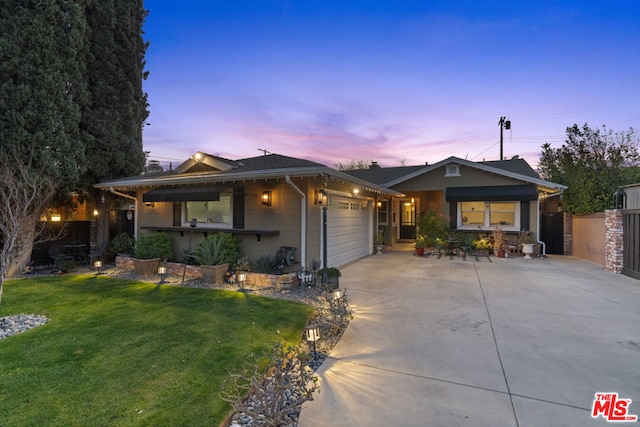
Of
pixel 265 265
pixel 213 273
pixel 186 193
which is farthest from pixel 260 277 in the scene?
pixel 186 193

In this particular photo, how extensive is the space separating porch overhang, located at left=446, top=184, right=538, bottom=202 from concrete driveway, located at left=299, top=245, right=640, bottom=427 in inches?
186

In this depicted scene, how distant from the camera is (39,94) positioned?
7.08 m

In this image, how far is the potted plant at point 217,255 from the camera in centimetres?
706

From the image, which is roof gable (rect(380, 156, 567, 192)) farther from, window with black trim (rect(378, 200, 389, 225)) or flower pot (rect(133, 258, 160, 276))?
flower pot (rect(133, 258, 160, 276))

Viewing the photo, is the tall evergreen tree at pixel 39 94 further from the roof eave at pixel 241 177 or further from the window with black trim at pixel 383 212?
the window with black trim at pixel 383 212

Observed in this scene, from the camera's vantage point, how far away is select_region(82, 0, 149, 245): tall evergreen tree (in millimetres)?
8742

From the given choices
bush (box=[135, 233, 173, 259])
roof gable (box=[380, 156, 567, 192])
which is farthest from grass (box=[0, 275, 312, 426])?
roof gable (box=[380, 156, 567, 192])

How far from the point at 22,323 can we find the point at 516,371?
681cm

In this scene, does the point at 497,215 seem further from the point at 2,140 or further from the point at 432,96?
the point at 2,140

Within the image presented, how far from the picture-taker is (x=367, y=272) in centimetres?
802

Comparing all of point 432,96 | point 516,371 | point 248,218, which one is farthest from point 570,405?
point 432,96

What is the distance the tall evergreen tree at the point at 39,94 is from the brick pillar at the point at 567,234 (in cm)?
1669

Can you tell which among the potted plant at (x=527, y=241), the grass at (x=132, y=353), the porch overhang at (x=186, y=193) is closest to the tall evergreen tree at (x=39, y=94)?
the porch overhang at (x=186, y=193)

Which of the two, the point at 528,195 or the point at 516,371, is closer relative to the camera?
the point at 516,371
